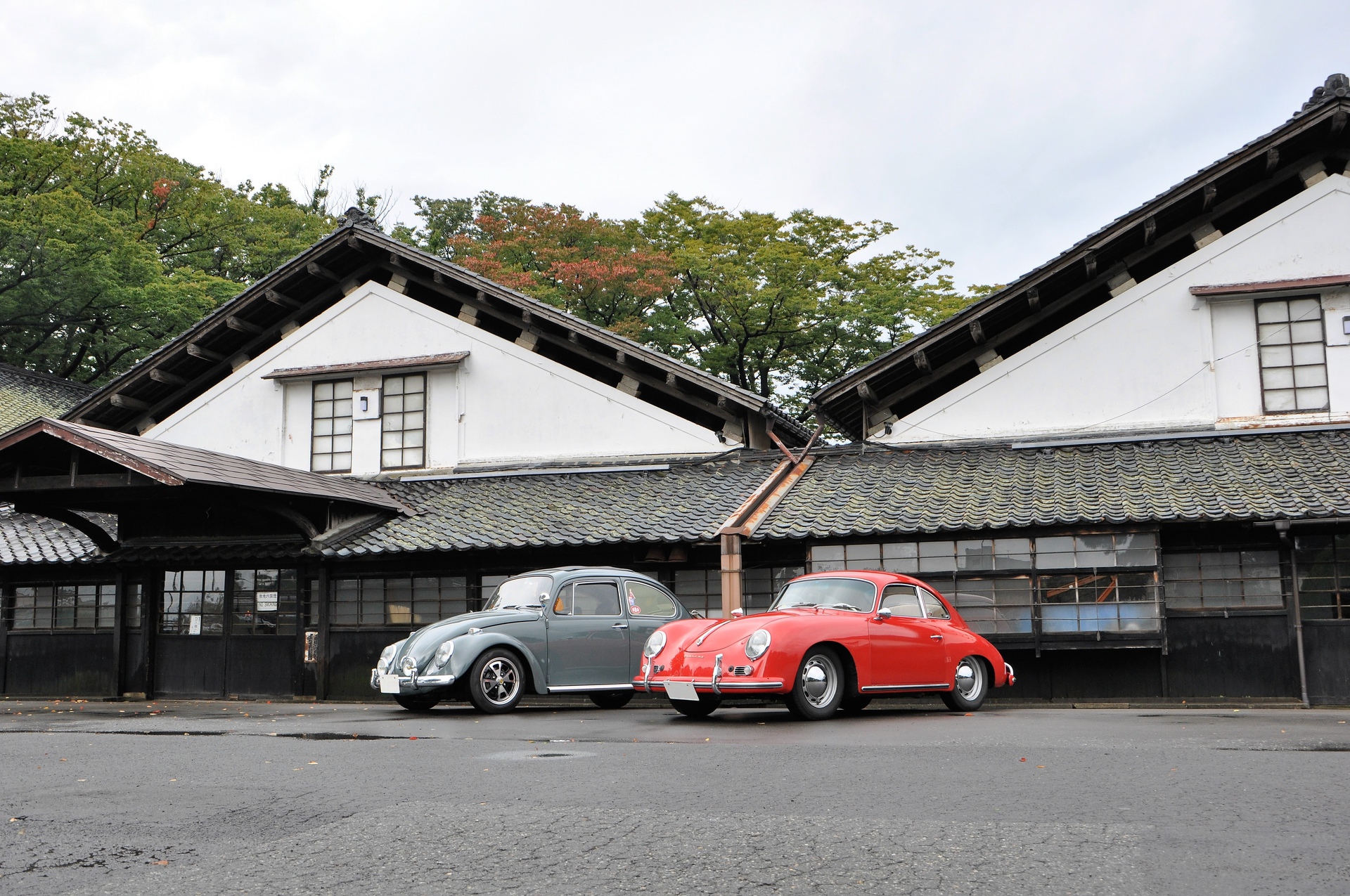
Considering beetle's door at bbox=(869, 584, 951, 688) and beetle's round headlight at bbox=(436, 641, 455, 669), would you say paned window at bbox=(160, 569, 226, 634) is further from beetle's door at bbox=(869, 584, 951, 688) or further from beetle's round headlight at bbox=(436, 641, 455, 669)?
beetle's door at bbox=(869, 584, 951, 688)

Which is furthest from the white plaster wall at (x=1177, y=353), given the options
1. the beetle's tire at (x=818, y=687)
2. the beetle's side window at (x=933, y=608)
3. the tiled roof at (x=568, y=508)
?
the beetle's tire at (x=818, y=687)

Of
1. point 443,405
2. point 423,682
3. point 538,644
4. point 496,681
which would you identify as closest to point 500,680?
point 496,681

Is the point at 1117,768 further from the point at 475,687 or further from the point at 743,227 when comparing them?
the point at 743,227

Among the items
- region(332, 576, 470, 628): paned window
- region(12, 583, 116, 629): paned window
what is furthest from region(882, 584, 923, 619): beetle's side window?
region(12, 583, 116, 629): paned window

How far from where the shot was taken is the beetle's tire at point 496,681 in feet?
40.4

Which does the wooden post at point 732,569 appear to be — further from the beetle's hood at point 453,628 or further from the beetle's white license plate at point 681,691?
the beetle's white license plate at point 681,691

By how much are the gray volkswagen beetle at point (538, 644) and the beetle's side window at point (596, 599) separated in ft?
0.03

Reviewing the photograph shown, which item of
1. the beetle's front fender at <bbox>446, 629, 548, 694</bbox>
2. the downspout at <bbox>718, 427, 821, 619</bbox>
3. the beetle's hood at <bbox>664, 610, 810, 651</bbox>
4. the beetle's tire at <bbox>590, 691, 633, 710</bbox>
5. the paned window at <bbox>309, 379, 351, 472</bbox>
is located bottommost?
the beetle's tire at <bbox>590, 691, 633, 710</bbox>

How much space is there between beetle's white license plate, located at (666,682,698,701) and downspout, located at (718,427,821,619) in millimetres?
3499

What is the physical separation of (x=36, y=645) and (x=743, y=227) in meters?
20.3

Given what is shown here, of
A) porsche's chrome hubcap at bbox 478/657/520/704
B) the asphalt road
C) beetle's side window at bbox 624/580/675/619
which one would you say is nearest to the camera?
the asphalt road

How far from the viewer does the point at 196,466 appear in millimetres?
15406

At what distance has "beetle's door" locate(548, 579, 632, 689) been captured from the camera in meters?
12.9

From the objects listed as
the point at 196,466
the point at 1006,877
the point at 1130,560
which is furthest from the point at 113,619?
the point at 1006,877
